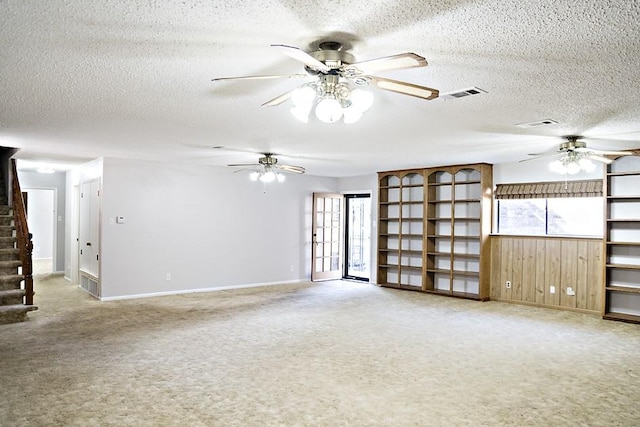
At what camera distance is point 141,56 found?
269 cm

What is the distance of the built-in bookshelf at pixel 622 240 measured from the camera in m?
6.24

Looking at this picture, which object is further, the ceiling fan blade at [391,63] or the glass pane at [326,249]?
the glass pane at [326,249]

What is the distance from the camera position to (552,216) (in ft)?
23.8

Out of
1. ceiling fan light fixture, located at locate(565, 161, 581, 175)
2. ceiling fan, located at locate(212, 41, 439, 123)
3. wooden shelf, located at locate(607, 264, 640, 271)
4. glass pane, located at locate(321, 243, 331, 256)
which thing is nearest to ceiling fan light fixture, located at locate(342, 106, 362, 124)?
ceiling fan, located at locate(212, 41, 439, 123)

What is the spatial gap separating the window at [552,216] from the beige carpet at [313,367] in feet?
4.47

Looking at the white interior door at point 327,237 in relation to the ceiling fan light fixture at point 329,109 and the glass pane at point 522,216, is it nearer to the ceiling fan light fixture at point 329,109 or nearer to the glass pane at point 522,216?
the glass pane at point 522,216

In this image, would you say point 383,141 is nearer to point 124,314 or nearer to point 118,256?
point 124,314

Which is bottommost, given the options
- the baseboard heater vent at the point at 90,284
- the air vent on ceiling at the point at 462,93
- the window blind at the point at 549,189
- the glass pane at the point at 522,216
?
the baseboard heater vent at the point at 90,284

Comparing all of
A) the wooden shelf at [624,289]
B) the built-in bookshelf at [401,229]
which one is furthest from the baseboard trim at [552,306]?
the built-in bookshelf at [401,229]

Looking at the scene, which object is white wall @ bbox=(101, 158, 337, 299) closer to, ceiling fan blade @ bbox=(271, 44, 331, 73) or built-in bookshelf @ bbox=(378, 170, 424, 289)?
built-in bookshelf @ bbox=(378, 170, 424, 289)

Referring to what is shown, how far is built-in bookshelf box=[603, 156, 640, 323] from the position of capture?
624cm

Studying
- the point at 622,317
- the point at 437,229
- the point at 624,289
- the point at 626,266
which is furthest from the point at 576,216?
the point at 437,229

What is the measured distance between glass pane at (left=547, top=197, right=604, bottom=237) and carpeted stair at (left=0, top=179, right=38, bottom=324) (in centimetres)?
776

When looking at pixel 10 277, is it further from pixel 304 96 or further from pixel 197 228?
pixel 304 96
